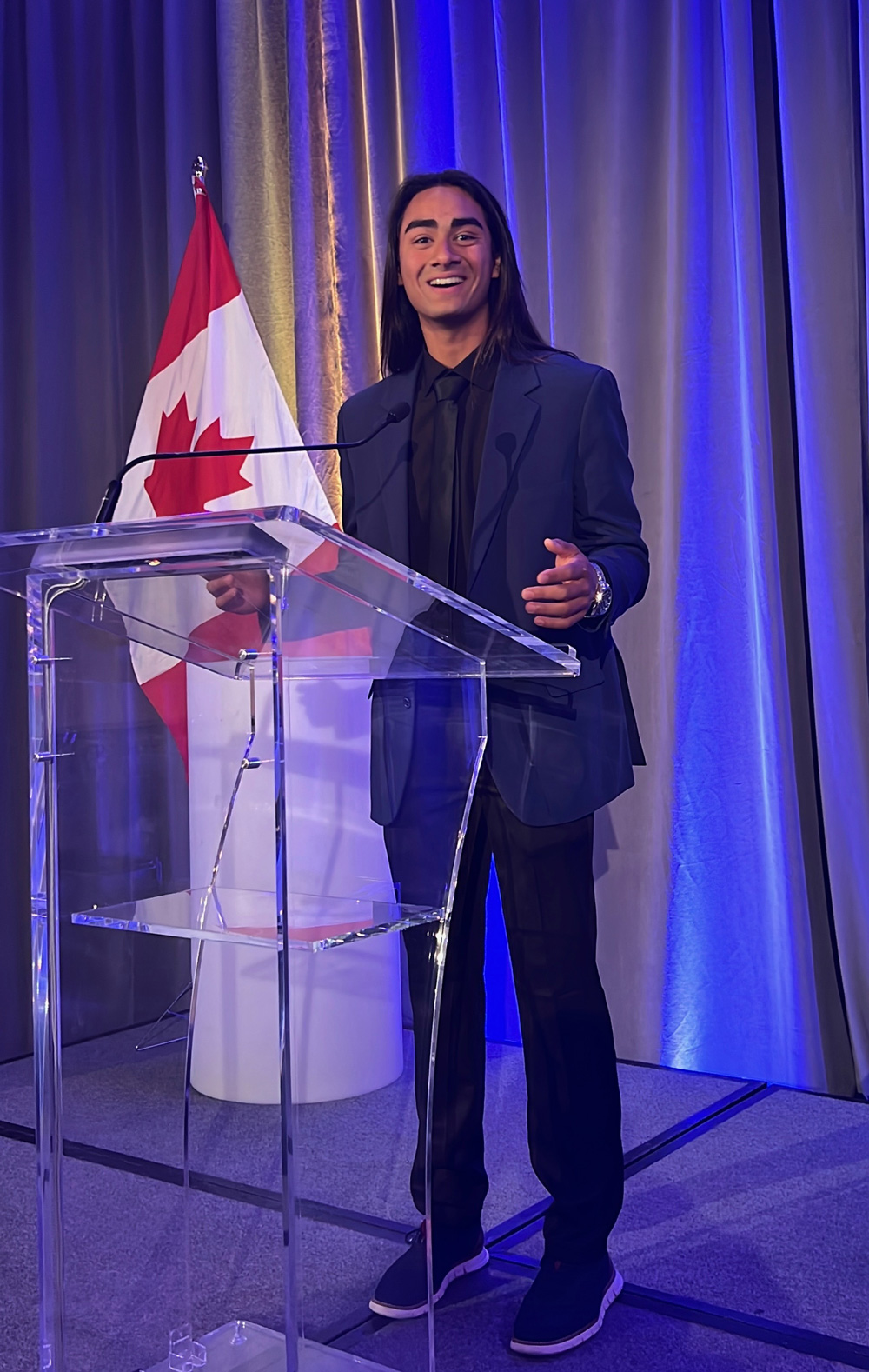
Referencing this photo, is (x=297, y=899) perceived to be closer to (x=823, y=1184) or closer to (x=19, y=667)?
(x=823, y=1184)

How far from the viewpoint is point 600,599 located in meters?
1.37

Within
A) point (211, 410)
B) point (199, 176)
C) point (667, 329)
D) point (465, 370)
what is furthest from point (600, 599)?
point (199, 176)

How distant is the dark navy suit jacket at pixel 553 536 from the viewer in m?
1.46

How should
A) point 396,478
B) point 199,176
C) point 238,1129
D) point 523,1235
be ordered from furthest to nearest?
point 199,176 → point 523,1235 → point 396,478 → point 238,1129

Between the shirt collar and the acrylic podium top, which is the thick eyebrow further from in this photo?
the acrylic podium top

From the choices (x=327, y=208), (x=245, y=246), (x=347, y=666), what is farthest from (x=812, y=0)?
(x=347, y=666)

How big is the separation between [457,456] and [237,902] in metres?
0.76

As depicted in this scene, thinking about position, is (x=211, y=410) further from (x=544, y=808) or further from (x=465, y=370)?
(x=544, y=808)

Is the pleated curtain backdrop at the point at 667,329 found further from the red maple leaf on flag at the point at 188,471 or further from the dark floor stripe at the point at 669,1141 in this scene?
the red maple leaf on flag at the point at 188,471

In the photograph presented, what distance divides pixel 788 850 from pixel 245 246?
81.6 inches

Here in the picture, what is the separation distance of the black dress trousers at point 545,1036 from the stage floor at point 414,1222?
0.54ft

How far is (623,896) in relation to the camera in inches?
112

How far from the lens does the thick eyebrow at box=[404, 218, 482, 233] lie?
1.65 meters

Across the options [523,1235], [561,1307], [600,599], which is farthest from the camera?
[523,1235]
